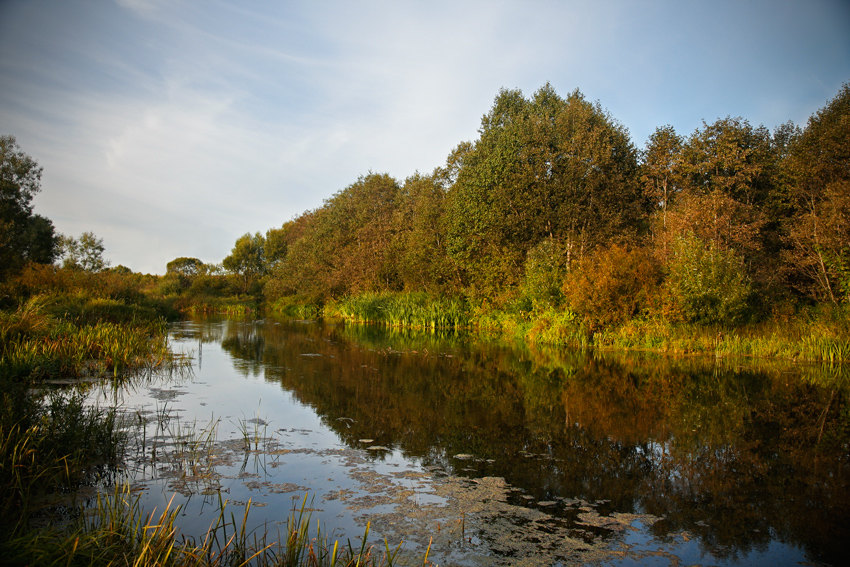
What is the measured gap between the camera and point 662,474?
5.93m

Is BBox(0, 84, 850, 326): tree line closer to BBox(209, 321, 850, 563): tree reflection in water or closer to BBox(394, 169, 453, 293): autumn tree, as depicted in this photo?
BBox(394, 169, 453, 293): autumn tree

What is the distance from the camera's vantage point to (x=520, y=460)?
20.8 feet

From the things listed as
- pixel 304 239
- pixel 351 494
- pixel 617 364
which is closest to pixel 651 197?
pixel 617 364

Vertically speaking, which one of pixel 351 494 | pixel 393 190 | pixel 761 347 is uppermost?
pixel 393 190

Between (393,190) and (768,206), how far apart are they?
98.0 ft

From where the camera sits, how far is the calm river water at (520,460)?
14.2 ft

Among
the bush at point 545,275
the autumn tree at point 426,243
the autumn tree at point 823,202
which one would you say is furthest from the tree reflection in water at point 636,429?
the autumn tree at point 426,243

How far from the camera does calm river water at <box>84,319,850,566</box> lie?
4.32 meters

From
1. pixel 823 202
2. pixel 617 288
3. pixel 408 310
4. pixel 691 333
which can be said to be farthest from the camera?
pixel 408 310

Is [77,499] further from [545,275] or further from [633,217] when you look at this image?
[633,217]

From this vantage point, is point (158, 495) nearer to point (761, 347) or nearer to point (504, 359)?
point (504, 359)

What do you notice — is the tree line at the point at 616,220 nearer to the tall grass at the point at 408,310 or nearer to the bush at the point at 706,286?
the bush at the point at 706,286

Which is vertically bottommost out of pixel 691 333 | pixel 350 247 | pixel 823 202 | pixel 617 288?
pixel 691 333

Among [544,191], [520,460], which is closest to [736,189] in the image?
[544,191]
